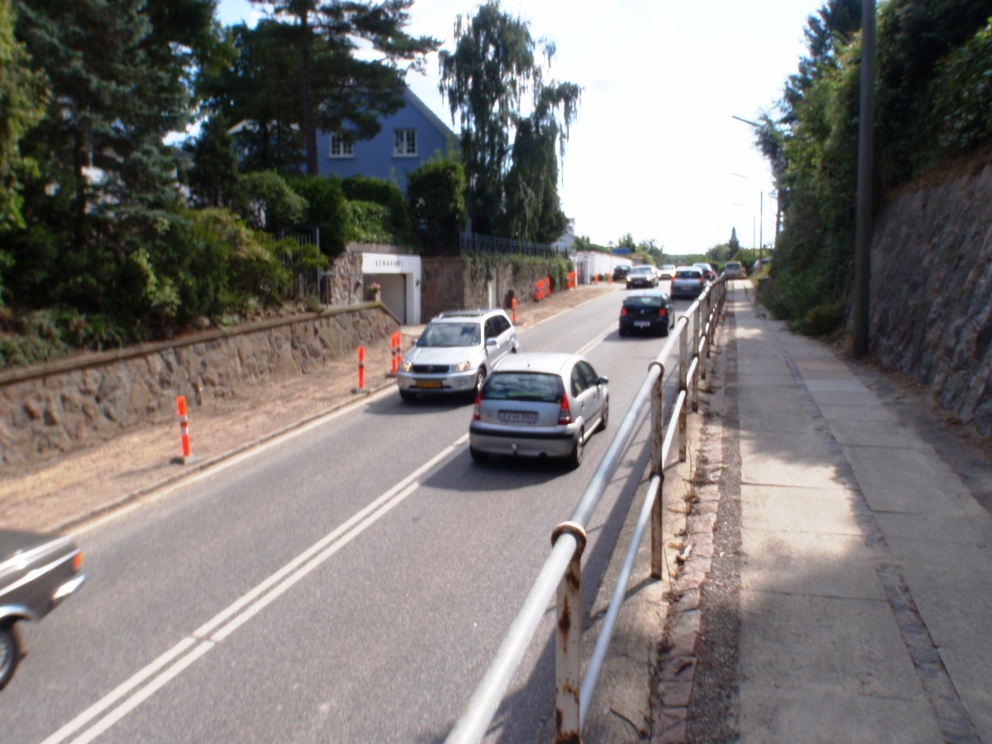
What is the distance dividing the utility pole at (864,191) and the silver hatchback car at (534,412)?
28.8 feet

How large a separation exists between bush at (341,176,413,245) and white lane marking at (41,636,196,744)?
81.9ft

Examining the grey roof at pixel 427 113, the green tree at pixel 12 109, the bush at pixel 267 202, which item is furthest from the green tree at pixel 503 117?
the green tree at pixel 12 109

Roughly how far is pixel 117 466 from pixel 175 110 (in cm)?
770

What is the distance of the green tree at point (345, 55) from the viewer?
27.4 metres

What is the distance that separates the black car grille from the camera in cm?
1627

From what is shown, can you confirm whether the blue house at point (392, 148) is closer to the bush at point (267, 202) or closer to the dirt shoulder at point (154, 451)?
the bush at point (267, 202)

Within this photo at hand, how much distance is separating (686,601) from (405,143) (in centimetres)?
4044

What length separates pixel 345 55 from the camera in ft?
91.9

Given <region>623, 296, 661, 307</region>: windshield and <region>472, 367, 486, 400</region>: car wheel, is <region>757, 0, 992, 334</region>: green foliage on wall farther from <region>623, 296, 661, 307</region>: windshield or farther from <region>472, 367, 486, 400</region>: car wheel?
<region>472, 367, 486, 400</region>: car wheel

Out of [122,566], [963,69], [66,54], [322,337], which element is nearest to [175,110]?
[66,54]

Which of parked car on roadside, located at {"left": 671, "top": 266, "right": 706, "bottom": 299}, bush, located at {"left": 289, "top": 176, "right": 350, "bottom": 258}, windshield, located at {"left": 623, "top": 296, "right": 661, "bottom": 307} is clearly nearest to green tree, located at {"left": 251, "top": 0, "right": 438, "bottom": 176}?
bush, located at {"left": 289, "top": 176, "right": 350, "bottom": 258}

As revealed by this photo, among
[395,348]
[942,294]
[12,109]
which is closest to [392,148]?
[395,348]

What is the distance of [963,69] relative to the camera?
14586 mm

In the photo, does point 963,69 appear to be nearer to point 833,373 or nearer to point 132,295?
point 833,373
